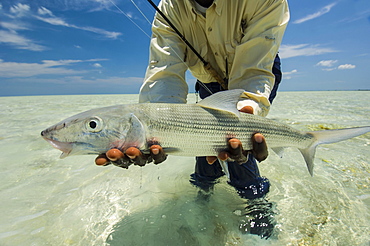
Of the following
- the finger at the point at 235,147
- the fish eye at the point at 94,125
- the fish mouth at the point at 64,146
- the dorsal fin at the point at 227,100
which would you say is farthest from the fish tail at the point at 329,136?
the fish mouth at the point at 64,146

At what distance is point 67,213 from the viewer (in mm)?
2305

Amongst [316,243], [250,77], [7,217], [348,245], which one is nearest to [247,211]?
[316,243]

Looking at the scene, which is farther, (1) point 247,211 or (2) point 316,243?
(1) point 247,211

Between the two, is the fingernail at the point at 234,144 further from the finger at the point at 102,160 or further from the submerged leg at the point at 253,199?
the finger at the point at 102,160

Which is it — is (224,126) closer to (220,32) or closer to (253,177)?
(253,177)

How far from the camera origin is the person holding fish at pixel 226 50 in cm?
251

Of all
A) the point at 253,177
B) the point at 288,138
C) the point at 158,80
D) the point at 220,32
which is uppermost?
the point at 220,32

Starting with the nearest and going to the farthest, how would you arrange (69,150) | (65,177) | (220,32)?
(69,150) → (220,32) → (65,177)

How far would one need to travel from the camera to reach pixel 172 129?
1708mm

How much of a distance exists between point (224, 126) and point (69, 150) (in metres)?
1.26

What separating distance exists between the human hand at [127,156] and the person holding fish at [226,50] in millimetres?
934

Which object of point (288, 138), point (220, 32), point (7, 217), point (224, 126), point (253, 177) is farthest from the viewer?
point (220, 32)

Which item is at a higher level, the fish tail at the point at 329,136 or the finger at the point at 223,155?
the fish tail at the point at 329,136

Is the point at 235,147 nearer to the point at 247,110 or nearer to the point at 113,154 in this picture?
the point at 247,110
